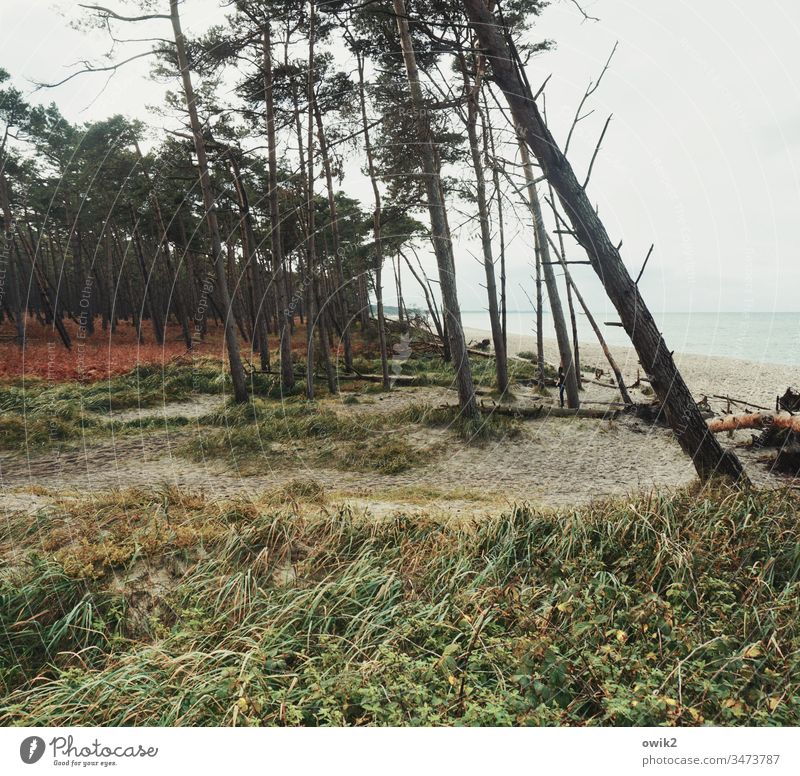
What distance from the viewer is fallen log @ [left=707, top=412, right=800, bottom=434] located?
308 inches

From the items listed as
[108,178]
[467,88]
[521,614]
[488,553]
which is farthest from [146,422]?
[108,178]

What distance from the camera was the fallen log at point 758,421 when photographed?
7827 mm

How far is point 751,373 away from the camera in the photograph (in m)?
17.9

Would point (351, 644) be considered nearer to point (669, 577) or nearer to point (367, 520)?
point (367, 520)

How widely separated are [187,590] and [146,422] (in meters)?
7.68

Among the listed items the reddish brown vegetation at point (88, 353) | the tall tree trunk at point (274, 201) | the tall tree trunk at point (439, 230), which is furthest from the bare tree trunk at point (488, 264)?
the reddish brown vegetation at point (88, 353)

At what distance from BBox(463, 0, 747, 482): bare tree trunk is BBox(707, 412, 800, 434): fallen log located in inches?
123

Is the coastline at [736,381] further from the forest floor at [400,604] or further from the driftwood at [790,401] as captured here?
the forest floor at [400,604]

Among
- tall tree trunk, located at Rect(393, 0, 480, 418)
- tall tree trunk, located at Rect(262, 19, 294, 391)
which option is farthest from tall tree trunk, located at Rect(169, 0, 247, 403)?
tall tree trunk, located at Rect(393, 0, 480, 418)

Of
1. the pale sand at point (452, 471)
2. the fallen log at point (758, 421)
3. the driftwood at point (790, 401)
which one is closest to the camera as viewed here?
the pale sand at point (452, 471)

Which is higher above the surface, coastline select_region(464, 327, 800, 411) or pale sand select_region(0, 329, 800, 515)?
coastline select_region(464, 327, 800, 411)

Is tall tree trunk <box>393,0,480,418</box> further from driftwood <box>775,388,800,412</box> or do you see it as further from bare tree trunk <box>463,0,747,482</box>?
driftwood <box>775,388,800,412</box>

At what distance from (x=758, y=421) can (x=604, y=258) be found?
240 inches

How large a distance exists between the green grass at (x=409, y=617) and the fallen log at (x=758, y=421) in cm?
413
